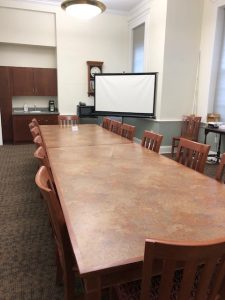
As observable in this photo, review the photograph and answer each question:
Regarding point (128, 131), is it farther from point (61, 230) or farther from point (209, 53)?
point (209, 53)

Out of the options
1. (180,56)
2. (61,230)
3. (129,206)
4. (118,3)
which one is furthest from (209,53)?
(61,230)

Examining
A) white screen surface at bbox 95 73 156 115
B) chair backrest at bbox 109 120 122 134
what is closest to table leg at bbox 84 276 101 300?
chair backrest at bbox 109 120 122 134

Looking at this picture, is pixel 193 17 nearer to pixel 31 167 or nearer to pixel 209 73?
pixel 209 73

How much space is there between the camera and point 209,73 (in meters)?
4.90

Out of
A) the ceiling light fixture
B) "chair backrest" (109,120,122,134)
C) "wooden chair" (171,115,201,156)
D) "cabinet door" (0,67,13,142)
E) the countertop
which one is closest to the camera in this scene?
the ceiling light fixture

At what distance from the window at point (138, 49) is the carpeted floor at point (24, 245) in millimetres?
4113

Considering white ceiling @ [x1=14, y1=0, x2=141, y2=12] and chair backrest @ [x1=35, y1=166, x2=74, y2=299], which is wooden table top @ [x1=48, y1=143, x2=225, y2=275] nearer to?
chair backrest @ [x1=35, y1=166, x2=74, y2=299]

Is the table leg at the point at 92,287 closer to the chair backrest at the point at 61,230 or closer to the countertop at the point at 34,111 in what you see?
the chair backrest at the point at 61,230

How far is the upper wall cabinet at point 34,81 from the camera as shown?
581 centimetres

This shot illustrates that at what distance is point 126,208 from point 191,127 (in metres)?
4.22

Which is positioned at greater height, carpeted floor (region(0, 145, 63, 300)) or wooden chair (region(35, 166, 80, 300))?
wooden chair (region(35, 166, 80, 300))

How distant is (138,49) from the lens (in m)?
6.23

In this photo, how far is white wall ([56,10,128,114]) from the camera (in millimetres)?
5918

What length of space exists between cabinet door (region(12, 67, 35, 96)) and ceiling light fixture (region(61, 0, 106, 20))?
9.19ft
